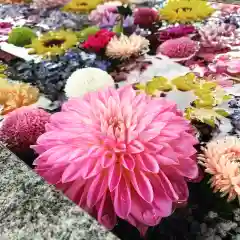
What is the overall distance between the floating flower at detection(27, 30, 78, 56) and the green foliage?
0.07 ft

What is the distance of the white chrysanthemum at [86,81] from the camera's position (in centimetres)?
82

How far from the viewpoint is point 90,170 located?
0.53 metres

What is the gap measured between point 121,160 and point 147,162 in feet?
0.10

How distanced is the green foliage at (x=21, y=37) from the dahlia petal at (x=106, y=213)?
26.4 inches

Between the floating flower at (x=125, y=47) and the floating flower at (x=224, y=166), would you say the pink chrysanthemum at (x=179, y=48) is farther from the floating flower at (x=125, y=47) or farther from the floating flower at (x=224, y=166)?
the floating flower at (x=224, y=166)

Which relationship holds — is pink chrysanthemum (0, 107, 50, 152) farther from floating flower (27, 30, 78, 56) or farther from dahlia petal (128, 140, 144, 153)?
floating flower (27, 30, 78, 56)

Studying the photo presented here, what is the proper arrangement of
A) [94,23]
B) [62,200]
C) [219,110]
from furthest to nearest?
1. [94,23]
2. [219,110]
3. [62,200]

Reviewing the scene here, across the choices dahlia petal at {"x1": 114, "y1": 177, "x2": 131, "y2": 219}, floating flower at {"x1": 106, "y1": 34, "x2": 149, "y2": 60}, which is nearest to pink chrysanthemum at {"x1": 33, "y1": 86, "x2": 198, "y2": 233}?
dahlia petal at {"x1": 114, "y1": 177, "x2": 131, "y2": 219}

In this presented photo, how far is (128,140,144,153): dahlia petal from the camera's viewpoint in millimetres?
536

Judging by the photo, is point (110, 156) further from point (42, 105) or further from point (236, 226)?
point (42, 105)

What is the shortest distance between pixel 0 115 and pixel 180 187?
38 cm

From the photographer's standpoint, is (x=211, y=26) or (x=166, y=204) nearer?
(x=166, y=204)

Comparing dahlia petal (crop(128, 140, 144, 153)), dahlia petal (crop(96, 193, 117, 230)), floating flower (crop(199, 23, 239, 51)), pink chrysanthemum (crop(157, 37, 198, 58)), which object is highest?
dahlia petal (crop(128, 140, 144, 153))

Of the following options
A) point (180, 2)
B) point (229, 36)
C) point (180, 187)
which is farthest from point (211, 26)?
point (180, 187)
